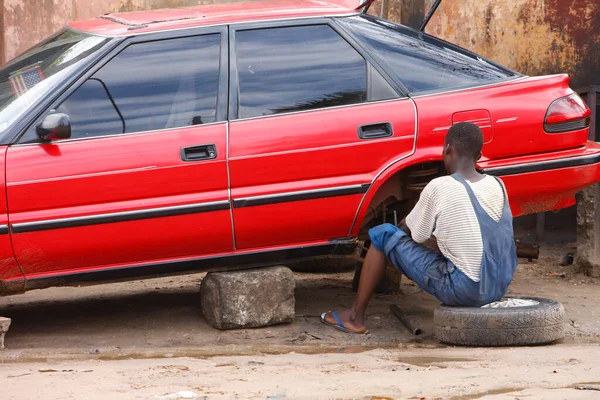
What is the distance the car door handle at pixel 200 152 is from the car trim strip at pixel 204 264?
1.86 feet

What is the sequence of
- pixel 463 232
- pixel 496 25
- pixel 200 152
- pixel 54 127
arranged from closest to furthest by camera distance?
pixel 54 127 < pixel 463 232 < pixel 200 152 < pixel 496 25

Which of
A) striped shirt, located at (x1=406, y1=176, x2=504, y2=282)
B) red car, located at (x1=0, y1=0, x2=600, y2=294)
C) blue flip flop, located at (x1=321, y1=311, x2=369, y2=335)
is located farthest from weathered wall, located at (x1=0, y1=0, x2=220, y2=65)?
striped shirt, located at (x1=406, y1=176, x2=504, y2=282)

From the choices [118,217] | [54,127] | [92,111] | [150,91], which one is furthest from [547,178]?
[54,127]

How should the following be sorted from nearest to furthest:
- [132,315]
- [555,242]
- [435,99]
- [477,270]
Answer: [477,270] < [435,99] < [132,315] < [555,242]

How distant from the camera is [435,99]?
507 cm

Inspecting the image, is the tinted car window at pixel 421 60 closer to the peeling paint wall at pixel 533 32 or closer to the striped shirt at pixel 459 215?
the striped shirt at pixel 459 215

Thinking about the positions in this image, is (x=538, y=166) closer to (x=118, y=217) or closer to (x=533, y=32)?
(x=118, y=217)

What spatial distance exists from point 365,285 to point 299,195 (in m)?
0.64

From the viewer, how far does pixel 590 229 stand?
650cm

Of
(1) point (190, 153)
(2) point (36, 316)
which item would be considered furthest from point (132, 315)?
(1) point (190, 153)

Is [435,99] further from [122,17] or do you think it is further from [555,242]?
[555,242]

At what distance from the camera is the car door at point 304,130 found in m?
4.85

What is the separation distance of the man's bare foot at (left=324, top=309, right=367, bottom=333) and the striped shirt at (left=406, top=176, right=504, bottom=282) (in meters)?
0.71

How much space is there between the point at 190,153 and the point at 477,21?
175 inches
